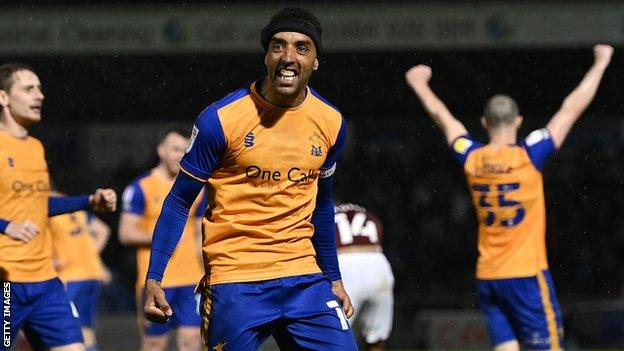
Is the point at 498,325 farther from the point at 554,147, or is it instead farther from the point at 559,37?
the point at 559,37

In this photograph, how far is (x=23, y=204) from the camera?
7.83 metres

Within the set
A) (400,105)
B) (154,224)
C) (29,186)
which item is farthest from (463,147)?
(400,105)

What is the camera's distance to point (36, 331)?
7754mm

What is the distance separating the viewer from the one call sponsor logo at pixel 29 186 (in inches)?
308

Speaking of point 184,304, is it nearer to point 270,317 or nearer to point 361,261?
point 361,261

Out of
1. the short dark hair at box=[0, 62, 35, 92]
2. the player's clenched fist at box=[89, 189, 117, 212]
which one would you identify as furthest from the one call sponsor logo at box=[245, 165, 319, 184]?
the short dark hair at box=[0, 62, 35, 92]

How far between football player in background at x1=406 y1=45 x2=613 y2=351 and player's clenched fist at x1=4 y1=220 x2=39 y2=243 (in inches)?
123

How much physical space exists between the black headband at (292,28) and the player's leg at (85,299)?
7.07m

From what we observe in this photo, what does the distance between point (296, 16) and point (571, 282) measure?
51.4ft

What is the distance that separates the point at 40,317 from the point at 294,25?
9.79ft

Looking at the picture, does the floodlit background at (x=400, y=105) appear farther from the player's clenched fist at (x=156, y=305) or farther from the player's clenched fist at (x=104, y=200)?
the player's clenched fist at (x=156, y=305)

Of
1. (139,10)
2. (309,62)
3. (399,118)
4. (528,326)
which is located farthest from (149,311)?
(399,118)

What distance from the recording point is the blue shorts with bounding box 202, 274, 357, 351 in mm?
5488

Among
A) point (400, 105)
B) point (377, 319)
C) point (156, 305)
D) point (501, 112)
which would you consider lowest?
point (377, 319)
